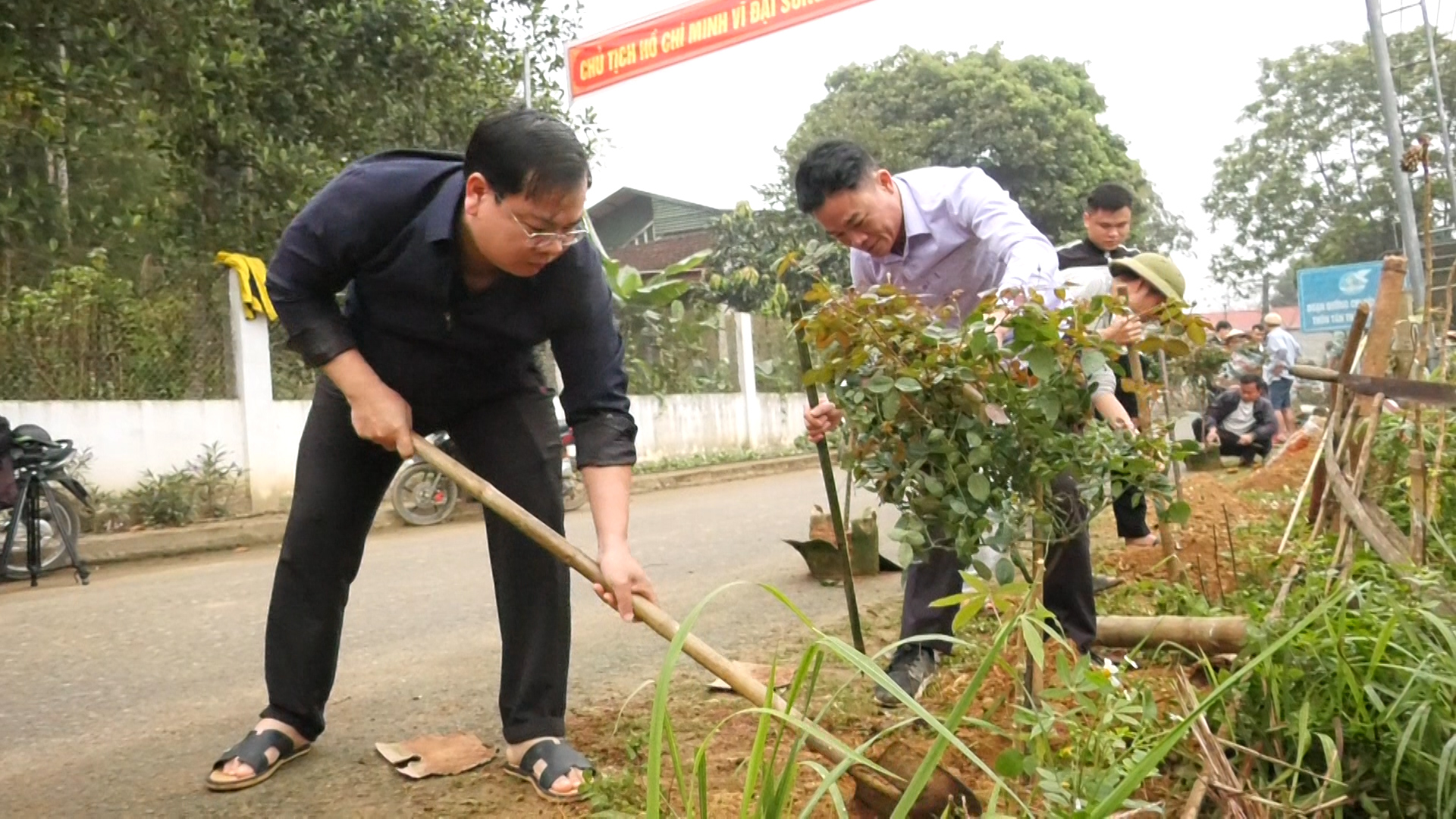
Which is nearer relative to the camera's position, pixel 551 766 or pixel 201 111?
pixel 551 766

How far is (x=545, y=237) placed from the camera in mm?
2361

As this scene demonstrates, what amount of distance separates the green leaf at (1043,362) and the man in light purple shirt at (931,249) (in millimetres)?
619

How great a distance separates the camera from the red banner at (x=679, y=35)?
1177 centimetres

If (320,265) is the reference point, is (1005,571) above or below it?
below

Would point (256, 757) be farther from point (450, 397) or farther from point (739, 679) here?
point (739, 679)

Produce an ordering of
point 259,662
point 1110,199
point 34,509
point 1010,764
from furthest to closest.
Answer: point 34,509, point 1110,199, point 259,662, point 1010,764

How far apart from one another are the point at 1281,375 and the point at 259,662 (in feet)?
31.9

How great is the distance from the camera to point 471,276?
2.61m

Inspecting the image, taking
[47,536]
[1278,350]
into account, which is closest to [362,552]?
[47,536]

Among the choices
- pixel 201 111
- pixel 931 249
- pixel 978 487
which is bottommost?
pixel 978 487

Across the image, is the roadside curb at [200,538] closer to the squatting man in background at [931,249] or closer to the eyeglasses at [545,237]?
the squatting man in background at [931,249]

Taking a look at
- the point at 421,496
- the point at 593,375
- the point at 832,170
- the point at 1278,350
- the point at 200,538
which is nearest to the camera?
the point at 593,375

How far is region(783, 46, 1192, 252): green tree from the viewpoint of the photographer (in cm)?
3055

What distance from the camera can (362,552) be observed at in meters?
2.76
